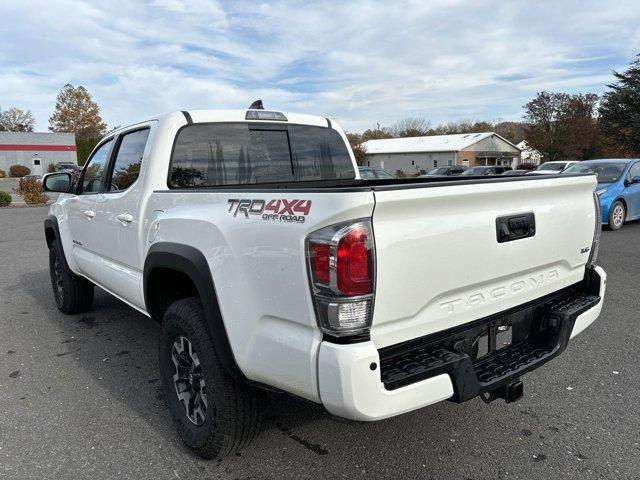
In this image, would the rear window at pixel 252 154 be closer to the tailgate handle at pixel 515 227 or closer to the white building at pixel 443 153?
the tailgate handle at pixel 515 227

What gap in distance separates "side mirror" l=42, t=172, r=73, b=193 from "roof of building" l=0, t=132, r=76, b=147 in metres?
62.4

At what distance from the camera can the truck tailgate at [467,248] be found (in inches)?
78.9

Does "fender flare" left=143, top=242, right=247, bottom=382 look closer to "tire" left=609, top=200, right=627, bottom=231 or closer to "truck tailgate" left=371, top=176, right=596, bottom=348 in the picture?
"truck tailgate" left=371, top=176, right=596, bottom=348

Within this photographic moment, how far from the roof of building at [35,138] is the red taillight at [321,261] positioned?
66.4m

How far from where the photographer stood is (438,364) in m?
2.10

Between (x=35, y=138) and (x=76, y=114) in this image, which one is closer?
(x=35, y=138)

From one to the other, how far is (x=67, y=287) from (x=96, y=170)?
1601 millimetres

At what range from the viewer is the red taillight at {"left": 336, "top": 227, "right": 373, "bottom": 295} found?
1896mm

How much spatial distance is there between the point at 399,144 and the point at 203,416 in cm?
6731

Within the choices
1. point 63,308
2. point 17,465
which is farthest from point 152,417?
point 63,308

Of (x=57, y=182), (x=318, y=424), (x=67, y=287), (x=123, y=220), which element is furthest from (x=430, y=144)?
(x=318, y=424)

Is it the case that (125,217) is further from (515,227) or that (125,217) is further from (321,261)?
(515,227)

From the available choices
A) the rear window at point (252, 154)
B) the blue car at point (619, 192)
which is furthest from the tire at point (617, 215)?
the rear window at point (252, 154)

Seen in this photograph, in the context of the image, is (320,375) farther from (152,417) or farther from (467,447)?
(152,417)
